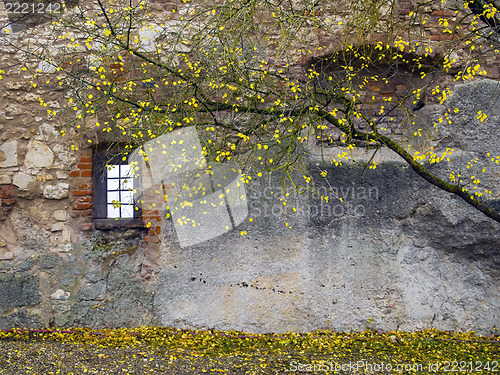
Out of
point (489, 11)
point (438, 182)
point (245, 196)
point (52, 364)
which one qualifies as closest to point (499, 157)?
point (438, 182)

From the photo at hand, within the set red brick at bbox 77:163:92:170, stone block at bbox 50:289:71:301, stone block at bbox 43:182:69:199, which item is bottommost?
stone block at bbox 50:289:71:301

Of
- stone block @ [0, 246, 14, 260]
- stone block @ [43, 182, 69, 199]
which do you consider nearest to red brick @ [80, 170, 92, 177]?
stone block @ [43, 182, 69, 199]

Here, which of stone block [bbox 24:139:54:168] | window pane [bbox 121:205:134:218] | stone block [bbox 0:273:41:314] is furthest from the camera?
window pane [bbox 121:205:134:218]

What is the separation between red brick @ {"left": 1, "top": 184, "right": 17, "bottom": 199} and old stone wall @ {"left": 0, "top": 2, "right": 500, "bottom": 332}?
0.01 m

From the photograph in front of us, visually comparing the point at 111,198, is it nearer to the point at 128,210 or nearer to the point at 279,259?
the point at 128,210

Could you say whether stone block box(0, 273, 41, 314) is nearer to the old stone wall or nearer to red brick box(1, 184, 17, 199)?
the old stone wall

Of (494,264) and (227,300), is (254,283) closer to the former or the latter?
(227,300)

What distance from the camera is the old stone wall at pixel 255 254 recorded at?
4129 millimetres

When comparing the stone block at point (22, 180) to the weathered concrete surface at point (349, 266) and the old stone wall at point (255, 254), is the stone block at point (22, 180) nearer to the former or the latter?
the old stone wall at point (255, 254)

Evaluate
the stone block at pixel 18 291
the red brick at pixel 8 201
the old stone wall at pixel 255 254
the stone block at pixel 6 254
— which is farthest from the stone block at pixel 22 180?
the stone block at pixel 18 291

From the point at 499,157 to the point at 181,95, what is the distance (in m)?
3.31

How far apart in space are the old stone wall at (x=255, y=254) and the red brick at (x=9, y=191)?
0.01 meters

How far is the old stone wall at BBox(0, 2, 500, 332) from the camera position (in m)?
4.13

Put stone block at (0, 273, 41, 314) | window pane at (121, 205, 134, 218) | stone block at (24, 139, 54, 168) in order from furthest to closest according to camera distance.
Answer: window pane at (121, 205, 134, 218)
stone block at (24, 139, 54, 168)
stone block at (0, 273, 41, 314)
